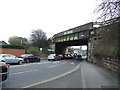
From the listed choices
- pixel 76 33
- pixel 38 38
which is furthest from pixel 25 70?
pixel 38 38

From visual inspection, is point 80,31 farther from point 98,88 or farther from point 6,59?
point 98,88

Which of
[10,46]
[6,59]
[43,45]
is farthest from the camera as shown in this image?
[43,45]

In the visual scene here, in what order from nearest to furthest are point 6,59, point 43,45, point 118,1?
point 118,1, point 6,59, point 43,45

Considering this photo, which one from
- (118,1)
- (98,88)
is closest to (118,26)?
(118,1)

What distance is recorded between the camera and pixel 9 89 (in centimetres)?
564

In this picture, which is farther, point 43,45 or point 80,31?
point 43,45

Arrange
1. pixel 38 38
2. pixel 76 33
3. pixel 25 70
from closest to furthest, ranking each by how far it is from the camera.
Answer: pixel 25 70 → pixel 76 33 → pixel 38 38

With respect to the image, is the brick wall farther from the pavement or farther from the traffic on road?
the pavement

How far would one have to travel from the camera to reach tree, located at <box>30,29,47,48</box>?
49191mm

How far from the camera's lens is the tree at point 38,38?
1937 inches

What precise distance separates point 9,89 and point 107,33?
836 centimetres

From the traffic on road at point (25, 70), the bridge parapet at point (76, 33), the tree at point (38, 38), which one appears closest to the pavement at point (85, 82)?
the traffic on road at point (25, 70)

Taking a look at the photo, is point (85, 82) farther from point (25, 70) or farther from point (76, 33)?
point (76, 33)

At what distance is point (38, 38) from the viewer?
4925cm
